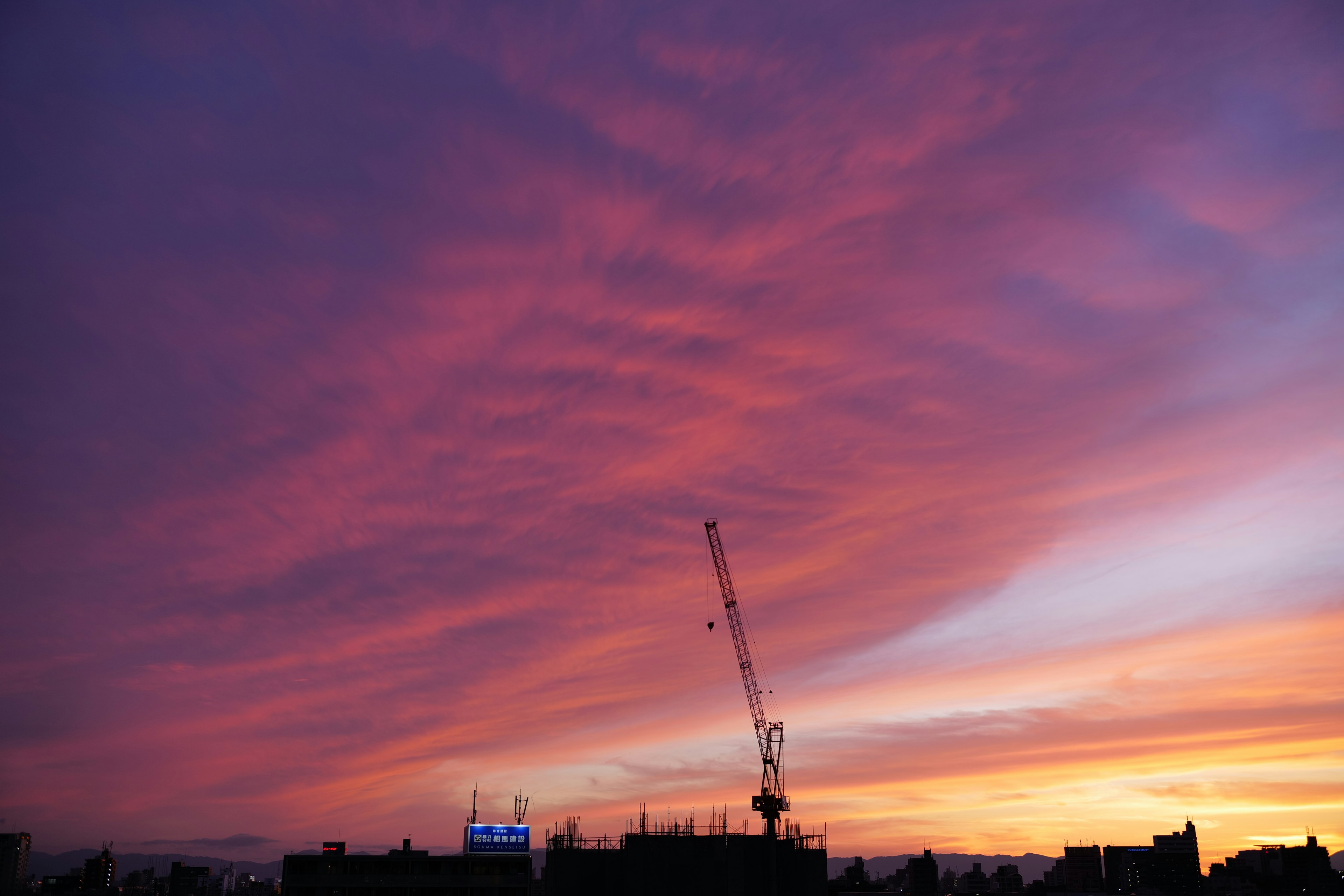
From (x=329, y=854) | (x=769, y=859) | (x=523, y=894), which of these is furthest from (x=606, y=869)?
(x=329, y=854)

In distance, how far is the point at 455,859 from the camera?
193m

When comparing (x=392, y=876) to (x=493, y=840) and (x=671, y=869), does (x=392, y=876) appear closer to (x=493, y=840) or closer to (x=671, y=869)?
(x=493, y=840)

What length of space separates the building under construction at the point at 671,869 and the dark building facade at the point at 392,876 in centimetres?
1205

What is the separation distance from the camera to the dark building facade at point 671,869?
18938cm

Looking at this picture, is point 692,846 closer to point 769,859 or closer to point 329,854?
point 769,859

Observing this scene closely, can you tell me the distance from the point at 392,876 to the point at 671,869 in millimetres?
53595

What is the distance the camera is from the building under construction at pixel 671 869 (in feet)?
621

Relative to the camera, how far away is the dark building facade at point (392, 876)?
18812 centimetres

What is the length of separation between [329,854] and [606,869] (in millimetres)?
53787

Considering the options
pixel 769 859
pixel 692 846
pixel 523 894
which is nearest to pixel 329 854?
pixel 523 894

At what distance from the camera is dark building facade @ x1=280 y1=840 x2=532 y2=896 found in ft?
617

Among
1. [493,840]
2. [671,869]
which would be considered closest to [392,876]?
[493,840]

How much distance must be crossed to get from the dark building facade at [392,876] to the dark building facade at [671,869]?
12593mm

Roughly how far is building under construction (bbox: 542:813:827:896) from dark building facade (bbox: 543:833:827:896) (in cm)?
10
